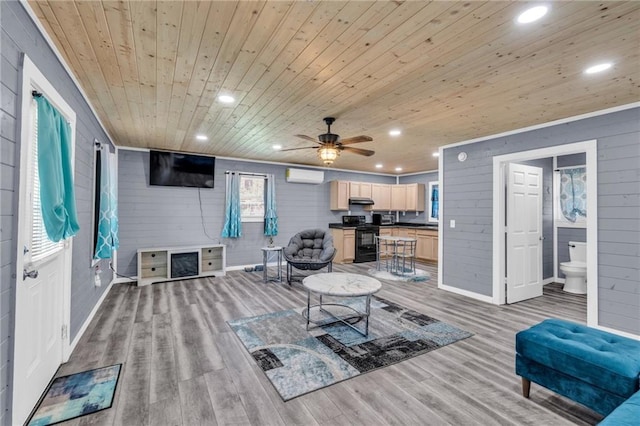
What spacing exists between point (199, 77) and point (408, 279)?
4844 millimetres

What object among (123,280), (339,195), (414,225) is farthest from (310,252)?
(414,225)

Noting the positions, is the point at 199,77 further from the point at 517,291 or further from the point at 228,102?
the point at 517,291

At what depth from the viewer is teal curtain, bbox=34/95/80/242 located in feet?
5.99

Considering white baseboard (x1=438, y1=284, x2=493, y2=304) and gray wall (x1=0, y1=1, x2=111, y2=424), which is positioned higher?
gray wall (x1=0, y1=1, x2=111, y2=424)

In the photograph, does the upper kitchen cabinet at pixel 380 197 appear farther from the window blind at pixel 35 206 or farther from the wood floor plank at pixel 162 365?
the window blind at pixel 35 206

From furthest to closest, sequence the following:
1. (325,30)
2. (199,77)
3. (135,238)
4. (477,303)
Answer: (135,238) < (477,303) < (199,77) < (325,30)

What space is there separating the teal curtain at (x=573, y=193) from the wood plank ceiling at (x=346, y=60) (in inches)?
98.9

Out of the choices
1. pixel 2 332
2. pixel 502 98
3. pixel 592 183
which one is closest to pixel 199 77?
pixel 2 332

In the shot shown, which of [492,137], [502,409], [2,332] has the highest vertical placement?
[492,137]

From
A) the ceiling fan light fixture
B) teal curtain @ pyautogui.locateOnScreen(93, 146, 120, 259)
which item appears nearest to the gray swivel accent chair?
the ceiling fan light fixture

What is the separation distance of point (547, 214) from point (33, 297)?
24.0 feet

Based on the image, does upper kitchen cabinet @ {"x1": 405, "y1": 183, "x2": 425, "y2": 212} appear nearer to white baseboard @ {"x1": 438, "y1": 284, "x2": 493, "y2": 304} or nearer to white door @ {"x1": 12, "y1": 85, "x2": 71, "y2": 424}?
white baseboard @ {"x1": 438, "y1": 284, "x2": 493, "y2": 304}

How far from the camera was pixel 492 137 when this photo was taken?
438 centimetres

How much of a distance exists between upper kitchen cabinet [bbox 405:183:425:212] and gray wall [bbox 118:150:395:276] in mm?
2560
